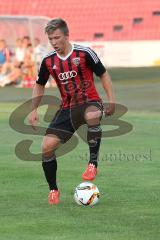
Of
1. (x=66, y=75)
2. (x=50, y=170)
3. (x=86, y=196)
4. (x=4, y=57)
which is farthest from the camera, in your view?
(x=4, y=57)

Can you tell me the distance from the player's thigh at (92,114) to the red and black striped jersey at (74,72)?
100 millimetres

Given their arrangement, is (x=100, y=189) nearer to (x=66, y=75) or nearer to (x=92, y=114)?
(x=92, y=114)

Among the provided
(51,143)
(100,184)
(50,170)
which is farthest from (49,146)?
(100,184)

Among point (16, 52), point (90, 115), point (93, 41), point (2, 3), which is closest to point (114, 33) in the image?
point (93, 41)

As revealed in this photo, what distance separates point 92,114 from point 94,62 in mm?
594

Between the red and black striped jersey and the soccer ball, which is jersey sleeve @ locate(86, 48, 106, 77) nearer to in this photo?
the red and black striped jersey

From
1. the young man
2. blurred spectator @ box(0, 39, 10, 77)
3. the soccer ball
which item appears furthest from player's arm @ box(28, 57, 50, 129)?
blurred spectator @ box(0, 39, 10, 77)

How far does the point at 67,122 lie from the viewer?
27.2 ft

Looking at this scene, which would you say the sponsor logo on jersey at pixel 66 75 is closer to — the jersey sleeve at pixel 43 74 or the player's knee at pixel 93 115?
the jersey sleeve at pixel 43 74

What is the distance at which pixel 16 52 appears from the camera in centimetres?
2933

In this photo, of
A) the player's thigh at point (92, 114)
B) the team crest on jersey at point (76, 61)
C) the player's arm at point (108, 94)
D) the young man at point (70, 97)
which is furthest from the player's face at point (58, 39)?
the player's thigh at point (92, 114)

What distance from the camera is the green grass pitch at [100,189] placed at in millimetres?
6707

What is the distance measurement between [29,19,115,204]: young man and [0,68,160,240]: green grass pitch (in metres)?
0.48

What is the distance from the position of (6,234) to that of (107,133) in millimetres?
8099
